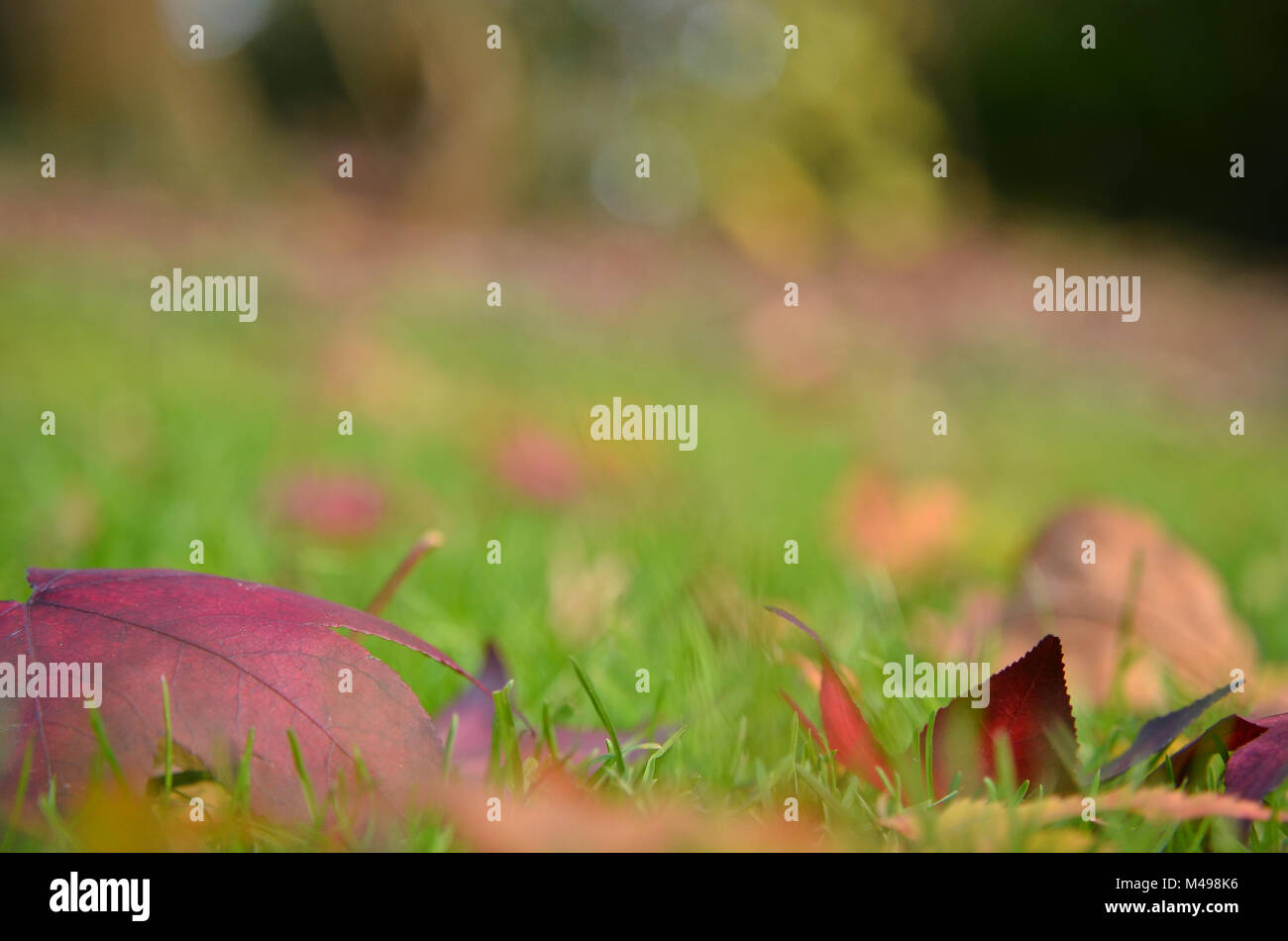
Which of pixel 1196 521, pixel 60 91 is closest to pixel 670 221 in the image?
pixel 60 91

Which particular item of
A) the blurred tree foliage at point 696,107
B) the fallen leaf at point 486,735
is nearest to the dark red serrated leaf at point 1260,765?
the fallen leaf at point 486,735

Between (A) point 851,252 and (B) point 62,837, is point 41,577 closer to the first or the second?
(B) point 62,837

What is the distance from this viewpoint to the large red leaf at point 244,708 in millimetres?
535

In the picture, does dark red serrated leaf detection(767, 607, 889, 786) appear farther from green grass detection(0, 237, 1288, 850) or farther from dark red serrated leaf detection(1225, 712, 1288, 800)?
dark red serrated leaf detection(1225, 712, 1288, 800)

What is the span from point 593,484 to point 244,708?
1.25 metres

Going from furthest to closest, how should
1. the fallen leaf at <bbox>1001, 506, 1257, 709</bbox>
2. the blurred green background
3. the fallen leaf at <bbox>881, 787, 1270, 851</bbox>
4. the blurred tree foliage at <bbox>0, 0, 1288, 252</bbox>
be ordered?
the blurred tree foliage at <bbox>0, 0, 1288, 252</bbox> → the blurred green background → the fallen leaf at <bbox>1001, 506, 1257, 709</bbox> → the fallen leaf at <bbox>881, 787, 1270, 851</bbox>

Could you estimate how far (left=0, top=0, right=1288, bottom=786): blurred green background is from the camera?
1337mm

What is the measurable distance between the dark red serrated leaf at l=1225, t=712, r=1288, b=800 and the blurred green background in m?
0.24

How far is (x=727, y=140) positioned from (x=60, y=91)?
5.16 meters

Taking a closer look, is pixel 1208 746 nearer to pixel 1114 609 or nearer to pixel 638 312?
pixel 1114 609

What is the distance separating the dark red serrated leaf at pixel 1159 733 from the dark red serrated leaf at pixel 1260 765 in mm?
29

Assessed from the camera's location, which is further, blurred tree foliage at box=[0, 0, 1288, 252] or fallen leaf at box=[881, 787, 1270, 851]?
blurred tree foliage at box=[0, 0, 1288, 252]

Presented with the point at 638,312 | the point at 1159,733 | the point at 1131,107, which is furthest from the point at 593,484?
the point at 1131,107

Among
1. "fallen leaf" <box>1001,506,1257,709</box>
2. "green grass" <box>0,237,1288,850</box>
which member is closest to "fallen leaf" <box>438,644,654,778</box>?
"green grass" <box>0,237,1288,850</box>
